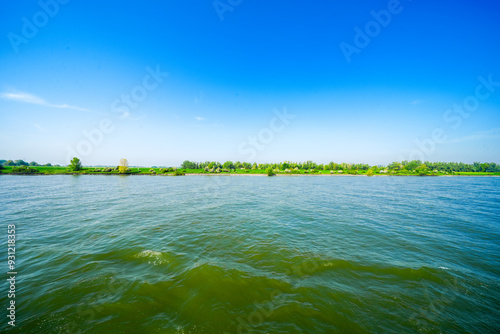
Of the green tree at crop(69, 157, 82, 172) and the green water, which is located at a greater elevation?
the green tree at crop(69, 157, 82, 172)

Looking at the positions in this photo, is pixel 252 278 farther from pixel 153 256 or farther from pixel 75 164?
pixel 75 164

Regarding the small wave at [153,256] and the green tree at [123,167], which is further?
the green tree at [123,167]

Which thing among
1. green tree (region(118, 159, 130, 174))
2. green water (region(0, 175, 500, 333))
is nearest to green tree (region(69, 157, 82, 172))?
green tree (region(118, 159, 130, 174))

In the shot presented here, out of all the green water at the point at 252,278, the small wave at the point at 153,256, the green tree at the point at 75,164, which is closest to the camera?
the green water at the point at 252,278

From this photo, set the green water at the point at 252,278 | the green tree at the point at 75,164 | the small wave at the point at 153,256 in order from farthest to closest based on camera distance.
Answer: the green tree at the point at 75,164 < the small wave at the point at 153,256 < the green water at the point at 252,278

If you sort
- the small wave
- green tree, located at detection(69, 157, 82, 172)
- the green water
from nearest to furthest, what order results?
the green water, the small wave, green tree, located at detection(69, 157, 82, 172)

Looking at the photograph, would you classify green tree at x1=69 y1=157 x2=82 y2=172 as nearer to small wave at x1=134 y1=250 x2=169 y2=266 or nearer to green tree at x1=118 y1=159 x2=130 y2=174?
green tree at x1=118 y1=159 x2=130 y2=174

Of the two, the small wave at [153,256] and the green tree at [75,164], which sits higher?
the green tree at [75,164]

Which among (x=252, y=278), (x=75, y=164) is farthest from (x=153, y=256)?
(x=75, y=164)

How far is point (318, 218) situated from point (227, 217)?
10147mm

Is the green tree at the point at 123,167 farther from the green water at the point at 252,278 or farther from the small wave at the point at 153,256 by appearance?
the small wave at the point at 153,256

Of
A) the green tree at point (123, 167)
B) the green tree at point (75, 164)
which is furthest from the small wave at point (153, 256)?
the green tree at point (75, 164)

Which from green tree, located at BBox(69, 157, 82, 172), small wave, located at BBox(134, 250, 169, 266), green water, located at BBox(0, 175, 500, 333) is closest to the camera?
green water, located at BBox(0, 175, 500, 333)

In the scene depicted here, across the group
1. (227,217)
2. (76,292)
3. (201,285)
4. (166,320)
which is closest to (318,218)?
(227,217)
